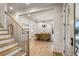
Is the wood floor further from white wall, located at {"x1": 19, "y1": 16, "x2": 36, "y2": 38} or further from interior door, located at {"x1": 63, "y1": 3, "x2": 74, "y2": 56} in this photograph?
interior door, located at {"x1": 63, "y1": 3, "x2": 74, "y2": 56}

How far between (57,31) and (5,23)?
1841mm

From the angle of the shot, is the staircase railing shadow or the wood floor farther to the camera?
the staircase railing shadow

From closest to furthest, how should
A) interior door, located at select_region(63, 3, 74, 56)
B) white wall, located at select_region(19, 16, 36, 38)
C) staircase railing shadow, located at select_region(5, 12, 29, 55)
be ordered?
interior door, located at select_region(63, 3, 74, 56), white wall, located at select_region(19, 16, 36, 38), staircase railing shadow, located at select_region(5, 12, 29, 55)

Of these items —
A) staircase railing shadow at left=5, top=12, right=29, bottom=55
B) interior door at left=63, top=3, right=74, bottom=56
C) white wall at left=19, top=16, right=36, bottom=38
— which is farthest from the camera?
staircase railing shadow at left=5, top=12, right=29, bottom=55

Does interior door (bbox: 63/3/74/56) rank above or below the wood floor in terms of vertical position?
above

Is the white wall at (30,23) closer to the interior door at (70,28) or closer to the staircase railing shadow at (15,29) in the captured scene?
the staircase railing shadow at (15,29)

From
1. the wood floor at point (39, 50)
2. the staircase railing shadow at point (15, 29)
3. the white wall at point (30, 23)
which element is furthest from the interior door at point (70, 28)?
the staircase railing shadow at point (15, 29)

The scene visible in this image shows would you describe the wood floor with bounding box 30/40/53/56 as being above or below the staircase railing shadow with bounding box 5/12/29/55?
below

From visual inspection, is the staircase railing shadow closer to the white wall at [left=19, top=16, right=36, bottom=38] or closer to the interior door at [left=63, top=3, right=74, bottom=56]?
the white wall at [left=19, top=16, right=36, bottom=38]

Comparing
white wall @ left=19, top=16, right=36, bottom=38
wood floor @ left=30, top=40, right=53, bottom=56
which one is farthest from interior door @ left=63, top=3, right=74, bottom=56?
white wall @ left=19, top=16, right=36, bottom=38

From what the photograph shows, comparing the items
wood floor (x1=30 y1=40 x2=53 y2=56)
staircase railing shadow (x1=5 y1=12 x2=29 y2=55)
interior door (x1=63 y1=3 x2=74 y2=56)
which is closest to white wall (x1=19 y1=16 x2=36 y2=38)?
staircase railing shadow (x1=5 y1=12 x2=29 y2=55)

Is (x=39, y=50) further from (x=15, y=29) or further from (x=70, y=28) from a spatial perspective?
(x=70, y=28)

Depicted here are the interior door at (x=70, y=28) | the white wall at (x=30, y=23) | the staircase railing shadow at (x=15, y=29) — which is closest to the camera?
the interior door at (x=70, y=28)

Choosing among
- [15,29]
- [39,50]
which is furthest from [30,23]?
[39,50]
